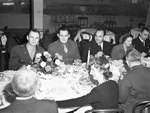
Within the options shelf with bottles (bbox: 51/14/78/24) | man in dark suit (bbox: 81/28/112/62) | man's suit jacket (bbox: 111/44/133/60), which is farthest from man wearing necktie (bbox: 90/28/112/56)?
shelf with bottles (bbox: 51/14/78/24)

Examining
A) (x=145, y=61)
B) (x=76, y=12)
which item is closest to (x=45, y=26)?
(x=76, y=12)

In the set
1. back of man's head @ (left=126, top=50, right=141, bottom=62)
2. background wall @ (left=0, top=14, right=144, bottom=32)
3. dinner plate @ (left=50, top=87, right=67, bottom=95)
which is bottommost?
dinner plate @ (left=50, top=87, right=67, bottom=95)

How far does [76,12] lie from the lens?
10.1 meters

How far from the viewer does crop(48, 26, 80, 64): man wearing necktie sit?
136 inches

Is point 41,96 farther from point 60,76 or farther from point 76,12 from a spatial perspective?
point 76,12

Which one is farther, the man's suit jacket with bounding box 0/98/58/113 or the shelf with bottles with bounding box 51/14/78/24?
the shelf with bottles with bounding box 51/14/78/24

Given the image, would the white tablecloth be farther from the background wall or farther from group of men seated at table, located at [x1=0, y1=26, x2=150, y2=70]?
the background wall

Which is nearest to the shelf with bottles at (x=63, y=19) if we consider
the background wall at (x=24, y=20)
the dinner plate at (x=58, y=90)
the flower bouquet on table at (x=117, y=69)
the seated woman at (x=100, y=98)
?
the background wall at (x=24, y=20)

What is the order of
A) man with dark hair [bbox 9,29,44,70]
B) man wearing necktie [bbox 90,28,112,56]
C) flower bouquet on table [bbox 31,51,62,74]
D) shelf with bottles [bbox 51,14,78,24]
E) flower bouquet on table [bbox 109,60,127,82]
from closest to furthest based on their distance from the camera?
flower bouquet on table [bbox 31,51,62,74]
flower bouquet on table [bbox 109,60,127,82]
man with dark hair [bbox 9,29,44,70]
man wearing necktie [bbox 90,28,112,56]
shelf with bottles [bbox 51,14,78,24]

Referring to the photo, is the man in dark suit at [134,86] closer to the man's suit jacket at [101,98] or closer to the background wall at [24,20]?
the man's suit jacket at [101,98]

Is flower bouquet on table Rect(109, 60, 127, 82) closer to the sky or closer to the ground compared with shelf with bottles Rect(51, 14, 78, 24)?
closer to the ground

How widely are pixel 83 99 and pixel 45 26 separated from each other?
25.2 feet

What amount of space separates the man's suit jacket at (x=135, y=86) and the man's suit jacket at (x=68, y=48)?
1.55 meters

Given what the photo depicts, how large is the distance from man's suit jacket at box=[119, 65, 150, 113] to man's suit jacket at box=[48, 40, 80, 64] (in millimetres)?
1549
